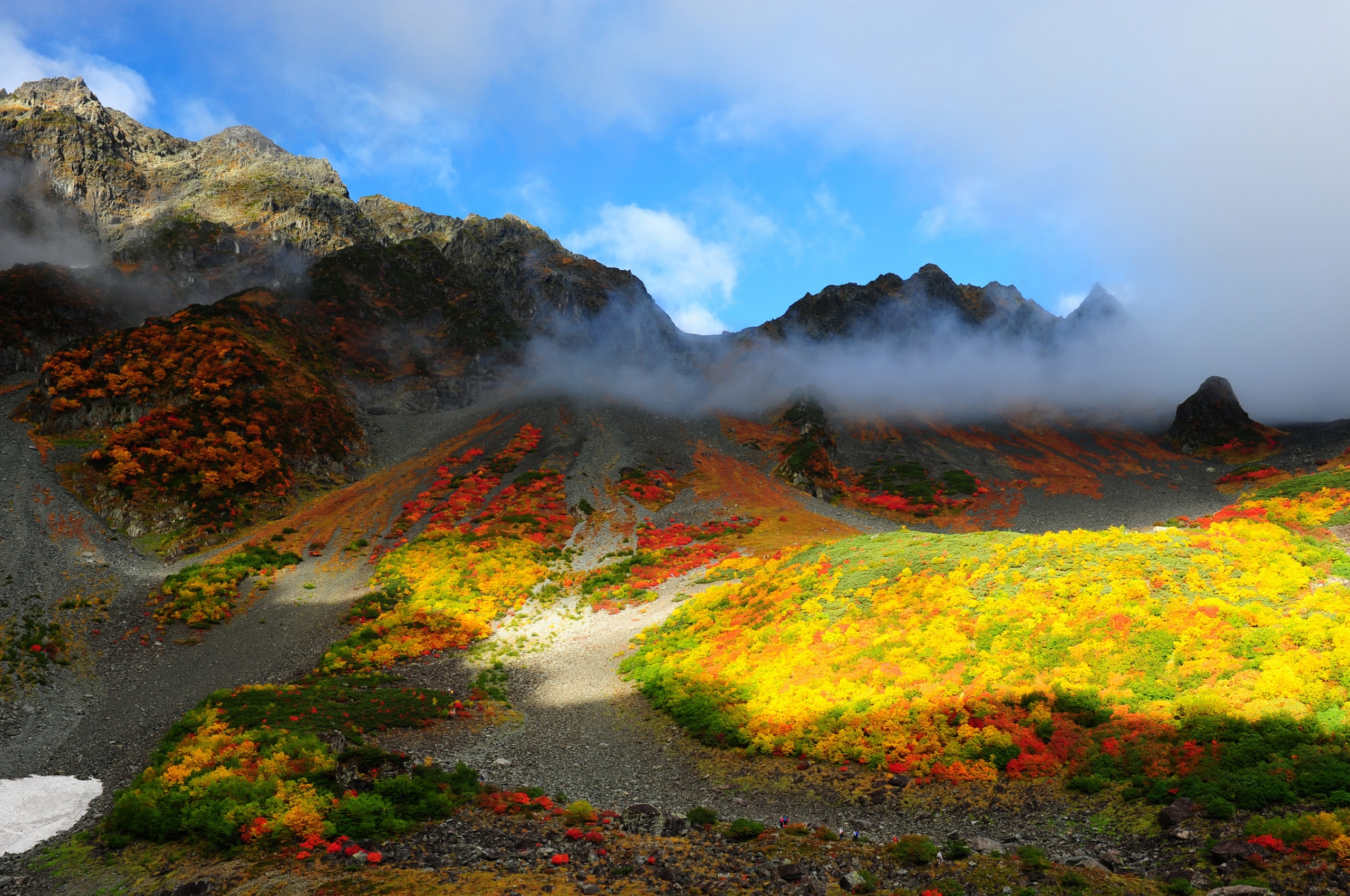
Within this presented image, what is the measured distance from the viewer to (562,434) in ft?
414

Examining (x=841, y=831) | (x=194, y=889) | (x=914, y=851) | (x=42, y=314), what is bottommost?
(x=841, y=831)

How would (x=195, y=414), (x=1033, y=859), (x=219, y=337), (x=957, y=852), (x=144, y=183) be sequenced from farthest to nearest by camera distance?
(x=144, y=183) → (x=219, y=337) → (x=195, y=414) → (x=957, y=852) → (x=1033, y=859)

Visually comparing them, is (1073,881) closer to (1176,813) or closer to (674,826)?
(1176,813)

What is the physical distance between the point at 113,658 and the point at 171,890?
1468 inches

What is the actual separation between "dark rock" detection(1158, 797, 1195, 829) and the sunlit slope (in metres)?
4.32

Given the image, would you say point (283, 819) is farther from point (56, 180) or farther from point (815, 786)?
point (56, 180)

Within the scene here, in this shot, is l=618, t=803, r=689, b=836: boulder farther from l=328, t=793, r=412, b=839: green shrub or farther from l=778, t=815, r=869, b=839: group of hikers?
l=328, t=793, r=412, b=839: green shrub

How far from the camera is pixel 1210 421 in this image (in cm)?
14925

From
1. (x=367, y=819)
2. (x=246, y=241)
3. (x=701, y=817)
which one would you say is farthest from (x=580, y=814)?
(x=246, y=241)

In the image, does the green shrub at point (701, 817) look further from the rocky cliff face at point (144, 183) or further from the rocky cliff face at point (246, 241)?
the rocky cliff face at point (144, 183)

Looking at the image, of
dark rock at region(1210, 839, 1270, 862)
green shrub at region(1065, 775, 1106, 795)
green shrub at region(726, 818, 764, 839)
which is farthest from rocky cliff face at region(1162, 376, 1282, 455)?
green shrub at region(726, 818, 764, 839)

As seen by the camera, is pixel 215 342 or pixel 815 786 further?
pixel 215 342

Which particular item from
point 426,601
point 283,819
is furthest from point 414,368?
point 283,819

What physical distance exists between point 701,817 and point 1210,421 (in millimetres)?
178743
